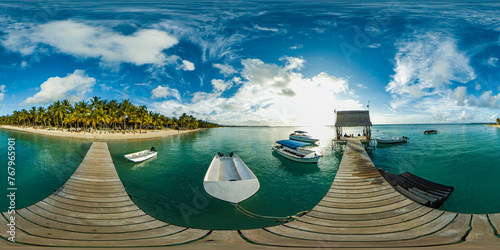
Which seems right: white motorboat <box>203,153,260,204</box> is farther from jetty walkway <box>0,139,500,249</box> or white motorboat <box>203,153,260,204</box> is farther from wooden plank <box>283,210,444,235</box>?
wooden plank <box>283,210,444,235</box>

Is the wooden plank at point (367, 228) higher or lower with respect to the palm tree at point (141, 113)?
lower

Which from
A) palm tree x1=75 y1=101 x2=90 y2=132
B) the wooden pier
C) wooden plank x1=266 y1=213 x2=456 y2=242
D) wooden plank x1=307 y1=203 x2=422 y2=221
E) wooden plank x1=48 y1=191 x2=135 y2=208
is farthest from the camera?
palm tree x1=75 y1=101 x2=90 y2=132

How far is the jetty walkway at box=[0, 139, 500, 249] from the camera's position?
5.11 metres

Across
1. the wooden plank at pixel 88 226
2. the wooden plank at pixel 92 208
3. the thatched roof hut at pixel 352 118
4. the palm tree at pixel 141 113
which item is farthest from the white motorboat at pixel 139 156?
the palm tree at pixel 141 113

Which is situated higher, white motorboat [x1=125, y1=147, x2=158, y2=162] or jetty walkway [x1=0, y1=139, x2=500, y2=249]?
jetty walkway [x1=0, y1=139, x2=500, y2=249]

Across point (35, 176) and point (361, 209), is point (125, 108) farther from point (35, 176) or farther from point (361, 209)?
point (361, 209)

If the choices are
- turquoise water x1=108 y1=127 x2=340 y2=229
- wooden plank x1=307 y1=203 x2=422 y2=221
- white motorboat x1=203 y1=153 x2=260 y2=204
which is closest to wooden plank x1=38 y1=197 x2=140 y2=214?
turquoise water x1=108 y1=127 x2=340 y2=229

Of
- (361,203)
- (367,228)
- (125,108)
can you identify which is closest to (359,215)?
(367,228)

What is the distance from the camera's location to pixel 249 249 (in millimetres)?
4590

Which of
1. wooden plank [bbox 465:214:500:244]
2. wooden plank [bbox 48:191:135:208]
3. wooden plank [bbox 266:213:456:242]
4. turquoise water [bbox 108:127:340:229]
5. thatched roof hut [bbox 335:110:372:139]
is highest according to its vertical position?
thatched roof hut [bbox 335:110:372:139]

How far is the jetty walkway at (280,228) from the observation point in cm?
511

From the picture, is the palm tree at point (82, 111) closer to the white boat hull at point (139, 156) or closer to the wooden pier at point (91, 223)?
the white boat hull at point (139, 156)

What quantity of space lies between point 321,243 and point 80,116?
77.8m

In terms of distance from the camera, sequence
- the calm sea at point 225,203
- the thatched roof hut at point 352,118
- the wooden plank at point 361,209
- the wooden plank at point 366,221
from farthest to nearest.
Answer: the thatched roof hut at point 352,118 < the calm sea at point 225,203 < the wooden plank at point 361,209 < the wooden plank at point 366,221
